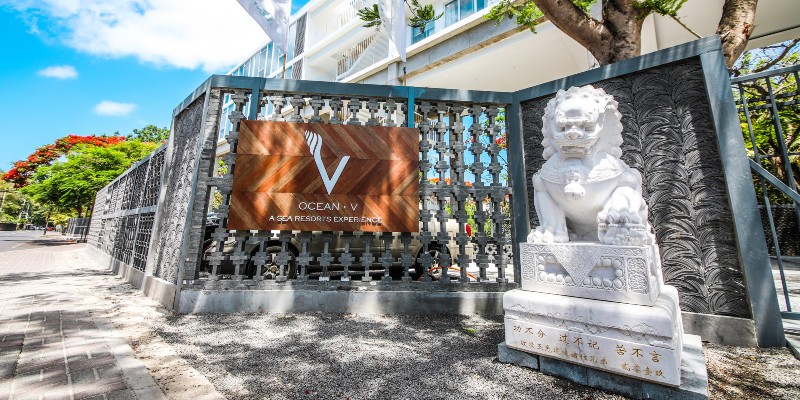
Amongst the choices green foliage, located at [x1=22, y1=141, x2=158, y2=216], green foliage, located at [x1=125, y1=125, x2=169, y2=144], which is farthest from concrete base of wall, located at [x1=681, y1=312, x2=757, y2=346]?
green foliage, located at [x1=125, y1=125, x2=169, y2=144]

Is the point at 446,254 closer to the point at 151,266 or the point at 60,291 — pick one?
the point at 151,266

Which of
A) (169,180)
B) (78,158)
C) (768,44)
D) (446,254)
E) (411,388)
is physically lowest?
(411,388)

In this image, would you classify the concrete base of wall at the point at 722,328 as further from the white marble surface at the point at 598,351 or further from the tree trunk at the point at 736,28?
the tree trunk at the point at 736,28

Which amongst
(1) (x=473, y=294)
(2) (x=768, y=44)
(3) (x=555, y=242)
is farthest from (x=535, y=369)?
(2) (x=768, y=44)

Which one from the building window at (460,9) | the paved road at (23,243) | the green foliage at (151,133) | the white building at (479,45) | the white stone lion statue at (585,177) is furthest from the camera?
the green foliage at (151,133)

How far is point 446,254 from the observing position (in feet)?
12.7

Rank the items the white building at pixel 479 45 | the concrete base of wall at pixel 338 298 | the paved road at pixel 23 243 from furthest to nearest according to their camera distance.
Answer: the paved road at pixel 23 243 < the white building at pixel 479 45 < the concrete base of wall at pixel 338 298

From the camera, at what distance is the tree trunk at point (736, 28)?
154 inches

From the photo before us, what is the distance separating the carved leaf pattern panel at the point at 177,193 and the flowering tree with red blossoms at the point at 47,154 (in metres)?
15.3

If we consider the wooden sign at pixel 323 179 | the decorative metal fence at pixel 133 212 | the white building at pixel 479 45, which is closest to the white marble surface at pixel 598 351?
the wooden sign at pixel 323 179

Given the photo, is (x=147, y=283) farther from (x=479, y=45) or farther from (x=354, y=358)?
(x=479, y=45)

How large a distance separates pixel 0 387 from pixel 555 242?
11.4ft

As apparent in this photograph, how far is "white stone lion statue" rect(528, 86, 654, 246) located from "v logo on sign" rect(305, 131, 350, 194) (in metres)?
2.25

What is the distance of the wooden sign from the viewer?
11.9ft
